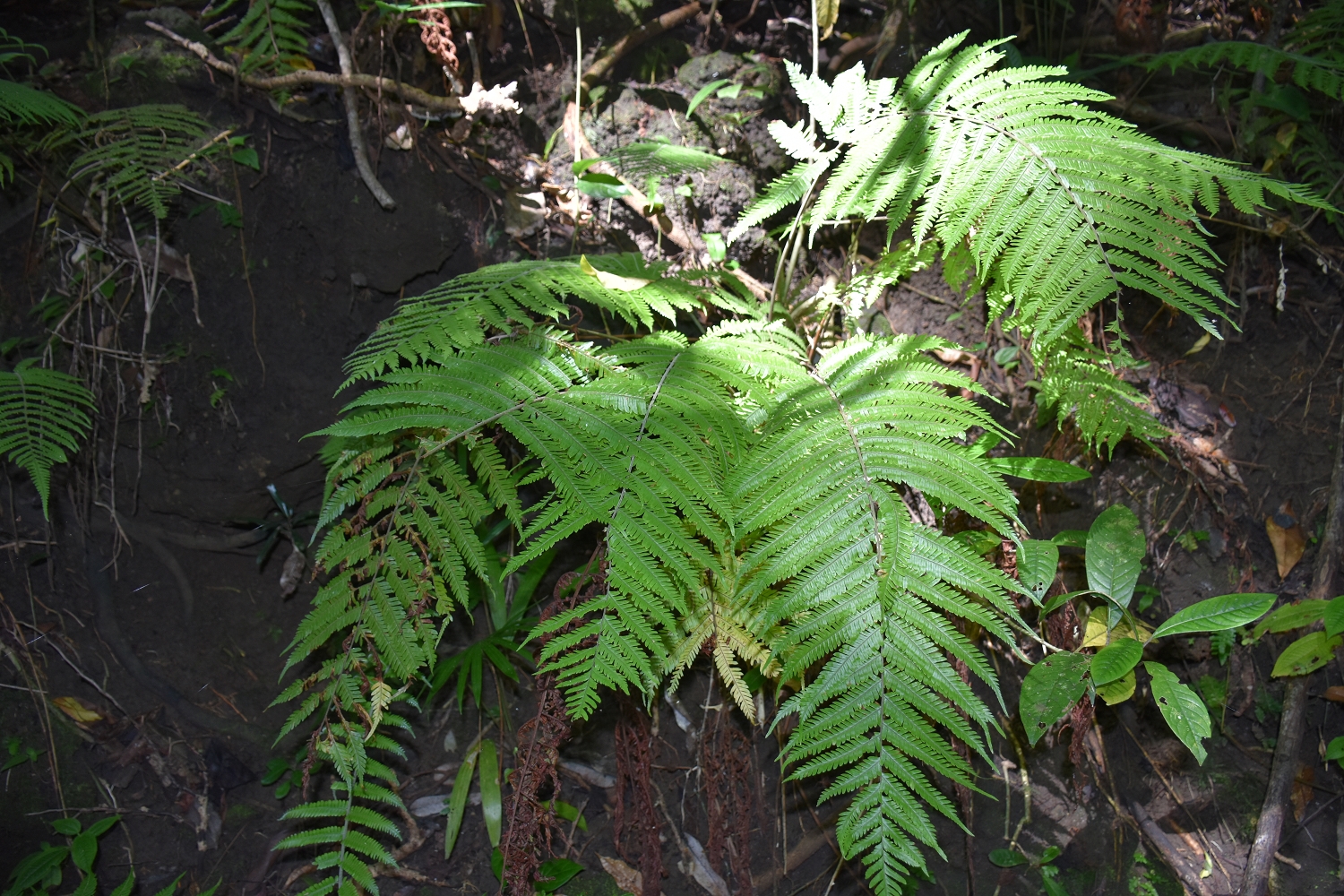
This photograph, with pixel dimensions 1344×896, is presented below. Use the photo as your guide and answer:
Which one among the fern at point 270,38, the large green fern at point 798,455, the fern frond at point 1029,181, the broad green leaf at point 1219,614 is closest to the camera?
the large green fern at point 798,455

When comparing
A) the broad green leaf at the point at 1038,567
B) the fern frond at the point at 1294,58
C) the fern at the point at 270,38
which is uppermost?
the fern at the point at 270,38

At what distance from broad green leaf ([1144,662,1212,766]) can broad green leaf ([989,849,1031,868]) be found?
64 cm

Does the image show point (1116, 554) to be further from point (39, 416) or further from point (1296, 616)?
point (39, 416)

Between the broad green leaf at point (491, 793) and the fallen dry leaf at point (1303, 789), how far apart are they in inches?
96.5

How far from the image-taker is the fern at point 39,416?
2.24 meters

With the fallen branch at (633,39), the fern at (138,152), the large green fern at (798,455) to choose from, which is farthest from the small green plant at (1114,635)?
the fern at (138,152)

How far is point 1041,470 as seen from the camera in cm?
225

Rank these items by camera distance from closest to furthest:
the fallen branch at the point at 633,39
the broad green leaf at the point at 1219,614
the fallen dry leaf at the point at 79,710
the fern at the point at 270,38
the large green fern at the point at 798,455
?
1. the large green fern at the point at 798,455
2. the broad green leaf at the point at 1219,614
3. the fallen dry leaf at the point at 79,710
4. the fern at the point at 270,38
5. the fallen branch at the point at 633,39

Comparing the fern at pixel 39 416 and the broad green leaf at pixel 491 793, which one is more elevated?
the fern at pixel 39 416

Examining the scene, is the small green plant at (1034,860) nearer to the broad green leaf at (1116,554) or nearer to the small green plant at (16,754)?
the broad green leaf at (1116,554)

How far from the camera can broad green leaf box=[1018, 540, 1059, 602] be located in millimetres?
2154

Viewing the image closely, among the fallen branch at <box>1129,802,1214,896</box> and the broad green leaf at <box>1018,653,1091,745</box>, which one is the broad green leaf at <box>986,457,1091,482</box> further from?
the fallen branch at <box>1129,802,1214,896</box>

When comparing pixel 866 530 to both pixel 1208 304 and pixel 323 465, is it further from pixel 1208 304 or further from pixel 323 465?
pixel 323 465

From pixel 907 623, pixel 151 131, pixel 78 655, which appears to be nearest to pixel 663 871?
pixel 907 623
